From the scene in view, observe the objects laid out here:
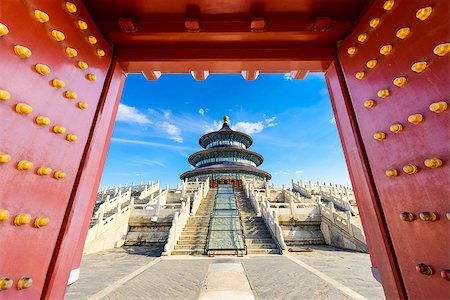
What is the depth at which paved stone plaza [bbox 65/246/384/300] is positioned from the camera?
455cm

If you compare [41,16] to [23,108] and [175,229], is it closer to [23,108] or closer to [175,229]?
[23,108]

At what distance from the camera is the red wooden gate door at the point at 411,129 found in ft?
4.40

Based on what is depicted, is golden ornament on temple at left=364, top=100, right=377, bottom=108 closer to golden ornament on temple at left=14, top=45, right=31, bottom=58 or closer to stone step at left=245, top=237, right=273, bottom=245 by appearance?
golden ornament on temple at left=14, top=45, right=31, bottom=58

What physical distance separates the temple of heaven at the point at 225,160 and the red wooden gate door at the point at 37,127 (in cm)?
2502

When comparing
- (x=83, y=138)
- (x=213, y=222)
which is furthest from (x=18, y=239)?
(x=213, y=222)

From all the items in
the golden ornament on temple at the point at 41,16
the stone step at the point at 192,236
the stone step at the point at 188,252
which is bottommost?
the stone step at the point at 188,252

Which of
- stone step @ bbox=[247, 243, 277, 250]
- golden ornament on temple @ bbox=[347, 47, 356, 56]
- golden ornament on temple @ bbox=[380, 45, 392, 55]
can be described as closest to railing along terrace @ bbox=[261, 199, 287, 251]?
stone step @ bbox=[247, 243, 277, 250]

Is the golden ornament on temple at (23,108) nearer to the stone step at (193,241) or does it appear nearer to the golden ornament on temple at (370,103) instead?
the golden ornament on temple at (370,103)

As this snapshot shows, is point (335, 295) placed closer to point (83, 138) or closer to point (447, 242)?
point (447, 242)

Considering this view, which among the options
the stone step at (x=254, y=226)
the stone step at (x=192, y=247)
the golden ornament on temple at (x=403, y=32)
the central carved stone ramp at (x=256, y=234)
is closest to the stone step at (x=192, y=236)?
the stone step at (x=192, y=247)

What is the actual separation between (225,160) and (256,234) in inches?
882

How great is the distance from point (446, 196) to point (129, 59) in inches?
131

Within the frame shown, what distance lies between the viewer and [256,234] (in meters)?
11.5

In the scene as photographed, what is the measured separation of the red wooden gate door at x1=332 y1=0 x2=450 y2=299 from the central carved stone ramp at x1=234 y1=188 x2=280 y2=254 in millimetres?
8882
